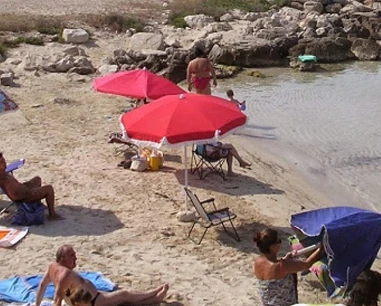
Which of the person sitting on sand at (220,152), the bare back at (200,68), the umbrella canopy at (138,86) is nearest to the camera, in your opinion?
the person sitting on sand at (220,152)

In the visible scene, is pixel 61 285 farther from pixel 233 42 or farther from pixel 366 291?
pixel 233 42

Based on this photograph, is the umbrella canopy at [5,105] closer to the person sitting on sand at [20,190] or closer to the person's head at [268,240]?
the person sitting on sand at [20,190]

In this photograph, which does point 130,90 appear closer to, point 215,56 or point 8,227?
point 8,227

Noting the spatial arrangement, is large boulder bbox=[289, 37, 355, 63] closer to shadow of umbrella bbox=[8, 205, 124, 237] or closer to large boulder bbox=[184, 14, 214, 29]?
large boulder bbox=[184, 14, 214, 29]

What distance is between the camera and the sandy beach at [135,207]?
29.6 feet

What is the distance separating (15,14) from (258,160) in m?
17.8

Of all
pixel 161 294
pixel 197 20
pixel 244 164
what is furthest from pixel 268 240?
pixel 197 20

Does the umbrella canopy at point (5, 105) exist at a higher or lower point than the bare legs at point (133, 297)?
higher

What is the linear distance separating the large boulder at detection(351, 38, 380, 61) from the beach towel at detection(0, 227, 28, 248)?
19066mm

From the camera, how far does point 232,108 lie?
10570 mm

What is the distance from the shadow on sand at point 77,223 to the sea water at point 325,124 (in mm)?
4230

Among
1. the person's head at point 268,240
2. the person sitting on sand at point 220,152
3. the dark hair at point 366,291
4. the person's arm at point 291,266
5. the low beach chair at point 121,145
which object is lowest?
the low beach chair at point 121,145

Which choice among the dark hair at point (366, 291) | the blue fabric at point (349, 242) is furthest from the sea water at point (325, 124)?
the dark hair at point (366, 291)

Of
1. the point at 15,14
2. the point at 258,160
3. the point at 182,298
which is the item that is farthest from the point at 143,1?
the point at 182,298
